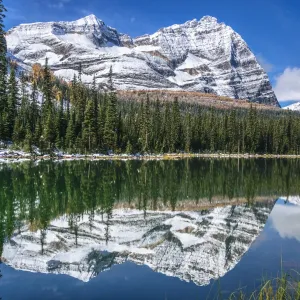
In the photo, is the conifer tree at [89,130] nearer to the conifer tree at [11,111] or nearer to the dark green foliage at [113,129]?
the dark green foliage at [113,129]

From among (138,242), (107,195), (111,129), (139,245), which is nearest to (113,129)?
(111,129)

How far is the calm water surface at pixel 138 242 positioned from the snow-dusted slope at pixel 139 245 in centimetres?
Result: 4

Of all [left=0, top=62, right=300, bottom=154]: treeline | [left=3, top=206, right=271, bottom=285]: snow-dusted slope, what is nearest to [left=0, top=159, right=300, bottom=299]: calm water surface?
[left=3, top=206, right=271, bottom=285]: snow-dusted slope

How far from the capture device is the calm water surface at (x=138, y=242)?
12.9 metres

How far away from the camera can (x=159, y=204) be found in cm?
2831

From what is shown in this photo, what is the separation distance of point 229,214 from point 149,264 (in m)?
11.9

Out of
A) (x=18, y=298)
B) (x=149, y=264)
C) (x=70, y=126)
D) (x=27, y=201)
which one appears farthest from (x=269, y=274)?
(x=70, y=126)

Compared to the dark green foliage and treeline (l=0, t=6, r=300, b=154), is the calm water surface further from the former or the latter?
the dark green foliage

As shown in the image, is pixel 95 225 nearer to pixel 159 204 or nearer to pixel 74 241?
pixel 74 241

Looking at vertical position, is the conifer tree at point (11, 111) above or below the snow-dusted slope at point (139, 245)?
above

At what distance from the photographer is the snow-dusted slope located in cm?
1448

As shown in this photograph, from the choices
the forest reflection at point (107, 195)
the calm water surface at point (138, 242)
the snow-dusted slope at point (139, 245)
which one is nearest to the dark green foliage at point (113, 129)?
the forest reflection at point (107, 195)

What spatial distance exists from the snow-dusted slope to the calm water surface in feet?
0.13

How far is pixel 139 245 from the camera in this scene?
17.4 m
